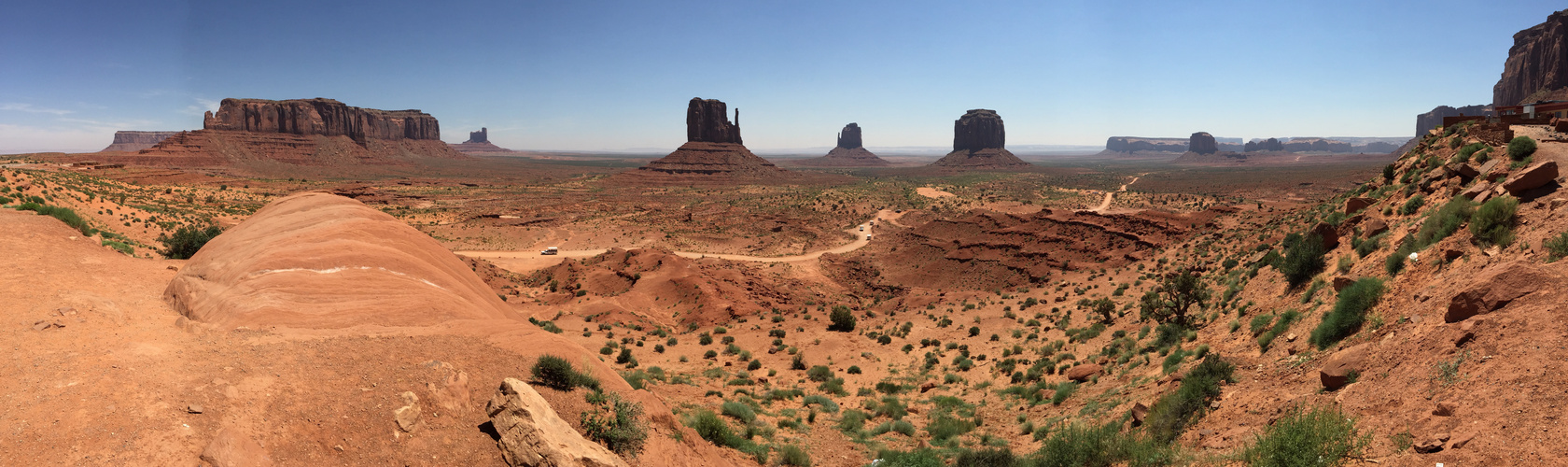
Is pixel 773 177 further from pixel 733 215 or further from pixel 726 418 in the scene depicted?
pixel 726 418

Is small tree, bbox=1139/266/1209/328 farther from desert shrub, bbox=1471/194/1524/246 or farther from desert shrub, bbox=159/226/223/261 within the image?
desert shrub, bbox=159/226/223/261

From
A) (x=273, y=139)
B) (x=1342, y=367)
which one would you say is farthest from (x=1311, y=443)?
(x=273, y=139)

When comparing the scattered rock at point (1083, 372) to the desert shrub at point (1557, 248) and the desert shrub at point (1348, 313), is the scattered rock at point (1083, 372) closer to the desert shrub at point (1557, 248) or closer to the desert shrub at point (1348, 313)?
the desert shrub at point (1348, 313)

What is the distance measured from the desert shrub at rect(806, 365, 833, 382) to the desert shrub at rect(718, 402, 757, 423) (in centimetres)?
565

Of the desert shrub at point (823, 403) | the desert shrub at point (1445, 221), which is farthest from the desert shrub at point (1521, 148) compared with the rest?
the desert shrub at point (823, 403)

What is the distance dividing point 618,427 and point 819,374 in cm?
1250

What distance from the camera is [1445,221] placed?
13.4 metres

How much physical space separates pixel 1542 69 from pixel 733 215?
402 ft

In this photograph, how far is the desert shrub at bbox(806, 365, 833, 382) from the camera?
68.9ft

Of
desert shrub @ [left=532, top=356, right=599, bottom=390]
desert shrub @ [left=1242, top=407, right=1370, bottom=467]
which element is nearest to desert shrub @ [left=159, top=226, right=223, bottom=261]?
desert shrub @ [left=532, top=356, right=599, bottom=390]

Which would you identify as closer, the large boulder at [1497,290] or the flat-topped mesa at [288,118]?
the large boulder at [1497,290]

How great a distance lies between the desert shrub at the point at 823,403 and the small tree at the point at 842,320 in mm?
10402

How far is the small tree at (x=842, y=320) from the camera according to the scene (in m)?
28.6

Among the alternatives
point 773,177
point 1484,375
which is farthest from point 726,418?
point 773,177
